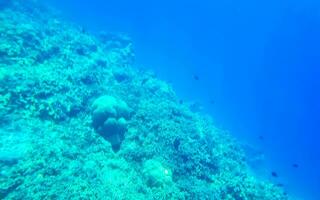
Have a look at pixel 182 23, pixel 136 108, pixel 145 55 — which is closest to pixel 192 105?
pixel 136 108

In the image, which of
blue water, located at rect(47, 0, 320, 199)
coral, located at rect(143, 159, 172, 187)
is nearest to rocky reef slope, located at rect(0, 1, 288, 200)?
coral, located at rect(143, 159, 172, 187)

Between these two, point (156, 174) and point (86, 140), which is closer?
point (156, 174)

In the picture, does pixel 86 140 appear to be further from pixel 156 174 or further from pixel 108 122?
pixel 156 174

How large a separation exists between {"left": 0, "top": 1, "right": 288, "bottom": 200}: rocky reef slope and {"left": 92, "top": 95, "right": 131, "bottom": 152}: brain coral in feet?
0.14

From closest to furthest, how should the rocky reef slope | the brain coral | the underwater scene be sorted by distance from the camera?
1. the rocky reef slope
2. the underwater scene
3. the brain coral

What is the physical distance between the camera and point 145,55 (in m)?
69.2

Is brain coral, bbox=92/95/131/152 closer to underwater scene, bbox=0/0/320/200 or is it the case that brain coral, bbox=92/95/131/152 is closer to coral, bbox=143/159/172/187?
underwater scene, bbox=0/0/320/200

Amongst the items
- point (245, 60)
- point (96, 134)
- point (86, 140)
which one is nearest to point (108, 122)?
point (96, 134)

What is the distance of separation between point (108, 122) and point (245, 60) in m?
121

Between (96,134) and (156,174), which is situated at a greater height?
(96,134)

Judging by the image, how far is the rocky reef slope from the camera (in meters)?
9.54

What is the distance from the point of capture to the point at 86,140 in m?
12.1

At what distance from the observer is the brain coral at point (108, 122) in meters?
12.6

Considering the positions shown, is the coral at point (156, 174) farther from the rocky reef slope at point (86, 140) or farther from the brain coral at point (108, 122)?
the brain coral at point (108, 122)
